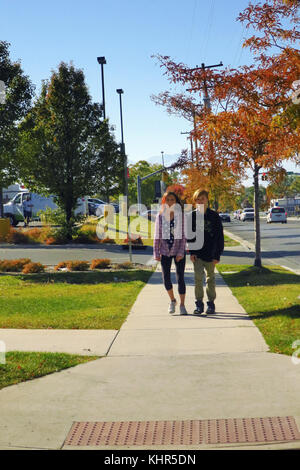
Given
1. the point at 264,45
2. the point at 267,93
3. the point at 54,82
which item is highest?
the point at 54,82

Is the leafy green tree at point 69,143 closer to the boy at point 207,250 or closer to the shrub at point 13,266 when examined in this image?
the shrub at point 13,266

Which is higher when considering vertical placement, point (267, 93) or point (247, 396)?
point (267, 93)

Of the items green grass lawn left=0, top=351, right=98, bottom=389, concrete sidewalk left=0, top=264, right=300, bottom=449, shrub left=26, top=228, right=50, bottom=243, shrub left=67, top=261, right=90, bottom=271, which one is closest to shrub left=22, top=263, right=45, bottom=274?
shrub left=67, top=261, right=90, bottom=271

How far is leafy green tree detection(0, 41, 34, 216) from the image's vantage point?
1550 cm

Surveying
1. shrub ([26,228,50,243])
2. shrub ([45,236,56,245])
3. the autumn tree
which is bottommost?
shrub ([45,236,56,245])

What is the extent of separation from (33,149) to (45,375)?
38.8ft

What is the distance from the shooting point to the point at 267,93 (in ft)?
30.7

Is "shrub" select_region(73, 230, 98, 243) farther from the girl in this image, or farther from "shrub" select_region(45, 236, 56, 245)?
the girl

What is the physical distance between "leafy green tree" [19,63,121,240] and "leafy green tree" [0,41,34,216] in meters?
7.57

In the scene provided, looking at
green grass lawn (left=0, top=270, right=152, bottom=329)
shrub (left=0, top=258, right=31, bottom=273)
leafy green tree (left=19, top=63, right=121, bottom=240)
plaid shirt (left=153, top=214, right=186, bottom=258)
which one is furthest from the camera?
leafy green tree (left=19, top=63, right=121, bottom=240)
